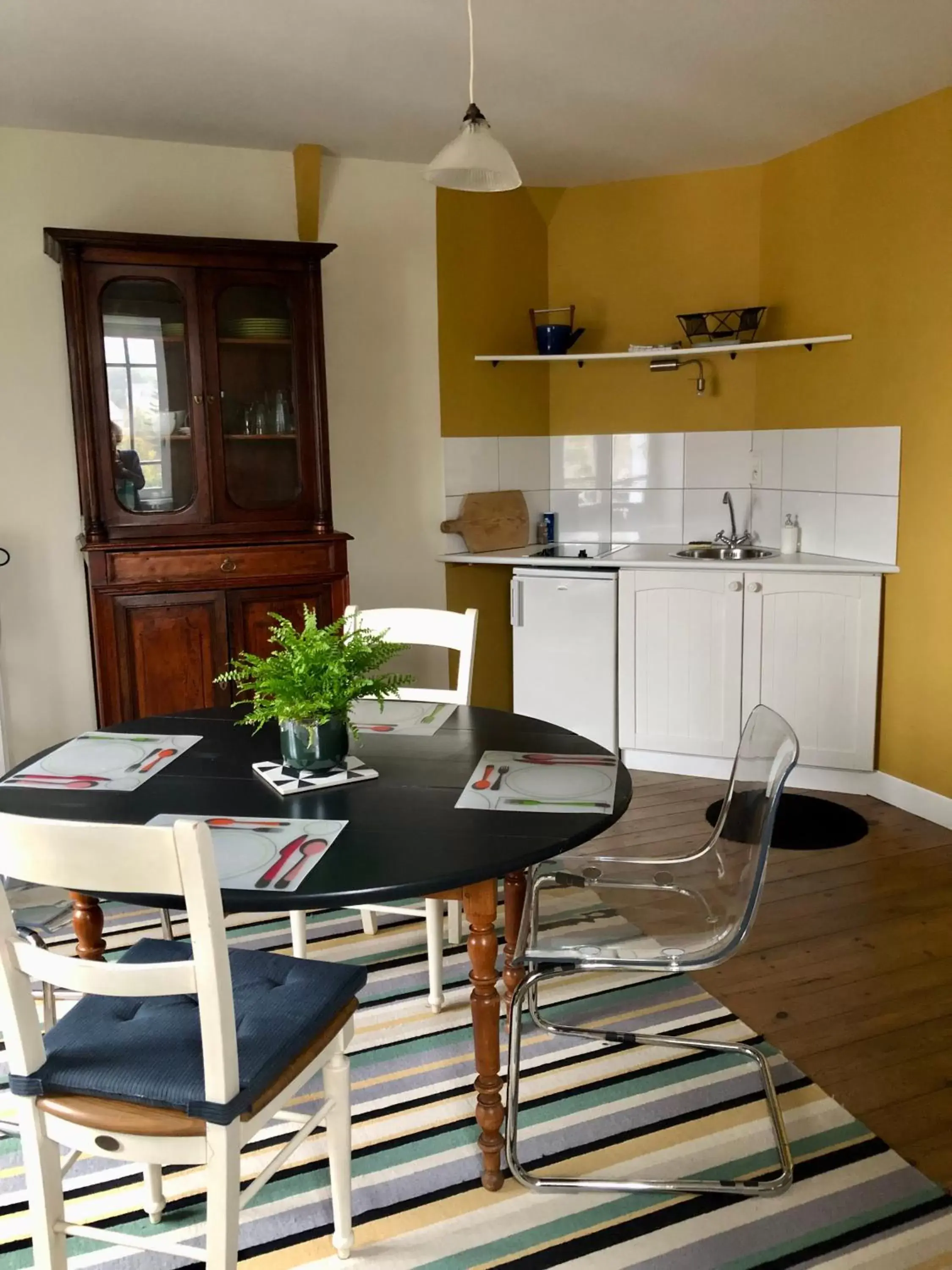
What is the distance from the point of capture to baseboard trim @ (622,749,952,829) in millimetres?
3590

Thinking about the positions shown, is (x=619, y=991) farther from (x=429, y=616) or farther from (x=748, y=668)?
(x=748, y=668)

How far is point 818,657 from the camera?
3.80 metres

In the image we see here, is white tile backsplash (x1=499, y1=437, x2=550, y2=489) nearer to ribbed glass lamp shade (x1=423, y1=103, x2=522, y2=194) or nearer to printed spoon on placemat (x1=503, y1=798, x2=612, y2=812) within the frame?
ribbed glass lamp shade (x1=423, y1=103, x2=522, y2=194)

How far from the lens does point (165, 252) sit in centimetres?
344

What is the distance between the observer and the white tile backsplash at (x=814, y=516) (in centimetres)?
398

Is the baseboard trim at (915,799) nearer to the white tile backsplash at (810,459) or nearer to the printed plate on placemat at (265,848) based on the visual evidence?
the white tile backsplash at (810,459)

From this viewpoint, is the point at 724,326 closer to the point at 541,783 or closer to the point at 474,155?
the point at 474,155

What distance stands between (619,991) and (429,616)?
3.47 feet

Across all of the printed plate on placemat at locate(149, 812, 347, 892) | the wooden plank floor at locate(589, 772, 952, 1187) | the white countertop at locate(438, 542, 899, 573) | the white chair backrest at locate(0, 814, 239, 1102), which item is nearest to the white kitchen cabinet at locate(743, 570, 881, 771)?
the white countertop at locate(438, 542, 899, 573)

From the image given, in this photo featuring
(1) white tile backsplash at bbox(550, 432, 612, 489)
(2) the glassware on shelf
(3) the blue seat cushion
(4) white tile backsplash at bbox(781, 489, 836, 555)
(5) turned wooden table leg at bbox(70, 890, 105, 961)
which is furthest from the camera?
(1) white tile backsplash at bbox(550, 432, 612, 489)

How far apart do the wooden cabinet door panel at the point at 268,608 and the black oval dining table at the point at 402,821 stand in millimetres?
1354

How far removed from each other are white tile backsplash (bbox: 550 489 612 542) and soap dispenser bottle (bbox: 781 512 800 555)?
31.5 inches

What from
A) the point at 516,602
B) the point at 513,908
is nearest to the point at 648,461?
the point at 516,602

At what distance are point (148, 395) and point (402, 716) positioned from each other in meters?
1.77
